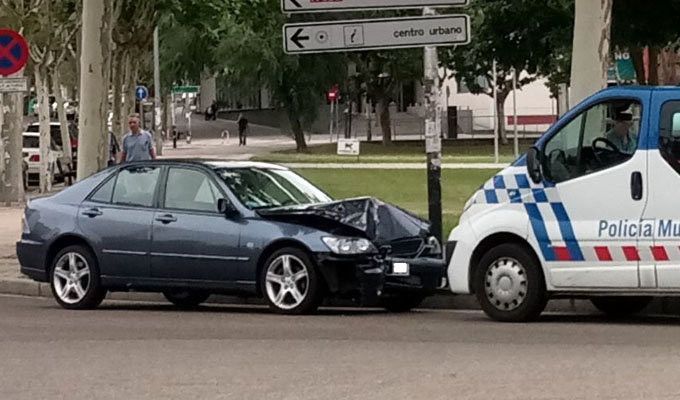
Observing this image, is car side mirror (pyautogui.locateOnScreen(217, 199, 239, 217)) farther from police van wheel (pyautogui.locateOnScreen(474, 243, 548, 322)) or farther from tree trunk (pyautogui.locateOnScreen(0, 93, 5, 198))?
tree trunk (pyautogui.locateOnScreen(0, 93, 5, 198))

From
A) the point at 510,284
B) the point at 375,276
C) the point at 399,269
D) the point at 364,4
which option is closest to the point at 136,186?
the point at 375,276

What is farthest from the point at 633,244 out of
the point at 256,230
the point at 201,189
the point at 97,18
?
the point at 97,18

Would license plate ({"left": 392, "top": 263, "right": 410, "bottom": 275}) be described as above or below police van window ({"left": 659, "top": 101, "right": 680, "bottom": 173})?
below

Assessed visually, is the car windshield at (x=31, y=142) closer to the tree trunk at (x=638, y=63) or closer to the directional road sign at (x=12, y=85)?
the tree trunk at (x=638, y=63)

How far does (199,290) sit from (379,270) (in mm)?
1942

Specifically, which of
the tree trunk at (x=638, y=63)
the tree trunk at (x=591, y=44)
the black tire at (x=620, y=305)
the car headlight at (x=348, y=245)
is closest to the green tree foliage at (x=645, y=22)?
the tree trunk at (x=638, y=63)

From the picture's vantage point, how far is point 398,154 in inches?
2454

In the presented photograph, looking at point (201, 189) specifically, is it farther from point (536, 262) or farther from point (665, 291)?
point (665, 291)

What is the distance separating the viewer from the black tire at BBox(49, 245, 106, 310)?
1558 centimetres

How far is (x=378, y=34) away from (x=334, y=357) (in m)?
6.22

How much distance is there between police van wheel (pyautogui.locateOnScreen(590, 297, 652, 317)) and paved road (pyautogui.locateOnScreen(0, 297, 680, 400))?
283 millimetres

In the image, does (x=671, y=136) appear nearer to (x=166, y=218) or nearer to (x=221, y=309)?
(x=166, y=218)

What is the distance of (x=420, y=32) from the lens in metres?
16.3

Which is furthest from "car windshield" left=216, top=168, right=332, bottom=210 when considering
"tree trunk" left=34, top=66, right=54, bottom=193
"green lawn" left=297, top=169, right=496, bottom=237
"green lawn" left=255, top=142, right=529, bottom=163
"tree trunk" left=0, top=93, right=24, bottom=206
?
"green lawn" left=255, top=142, right=529, bottom=163
